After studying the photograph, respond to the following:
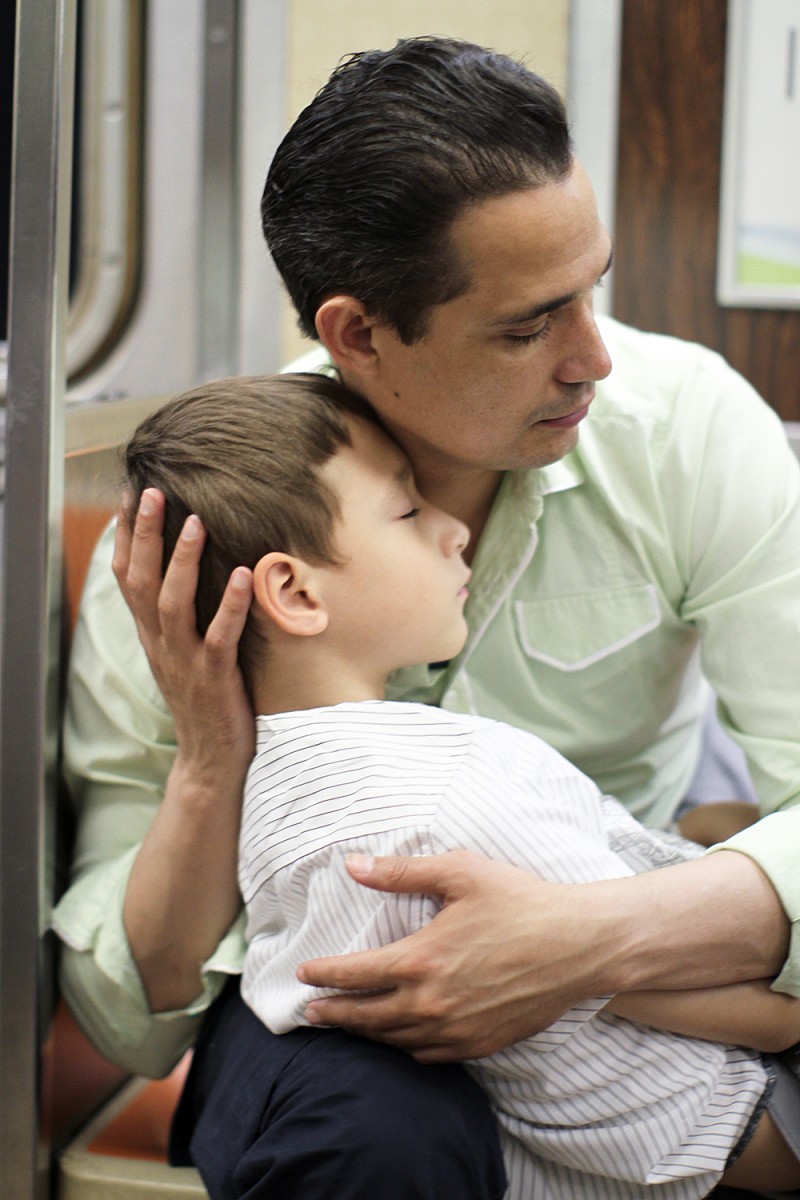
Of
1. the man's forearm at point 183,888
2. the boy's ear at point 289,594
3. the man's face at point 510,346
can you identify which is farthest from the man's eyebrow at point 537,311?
the man's forearm at point 183,888

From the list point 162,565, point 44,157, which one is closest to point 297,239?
point 44,157

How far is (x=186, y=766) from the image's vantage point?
147cm

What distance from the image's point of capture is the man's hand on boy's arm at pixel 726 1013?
4.07 feet

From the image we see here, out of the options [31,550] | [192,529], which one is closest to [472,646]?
[192,529]

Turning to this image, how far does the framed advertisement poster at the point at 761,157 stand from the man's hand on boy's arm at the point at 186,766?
1.37 metres

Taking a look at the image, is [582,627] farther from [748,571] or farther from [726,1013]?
[726,1013]

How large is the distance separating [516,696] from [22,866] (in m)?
0.64

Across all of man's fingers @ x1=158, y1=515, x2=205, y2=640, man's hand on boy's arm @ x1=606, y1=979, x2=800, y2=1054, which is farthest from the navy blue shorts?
man's fingers @ x1=158, y1=515, x2=205, y2=640

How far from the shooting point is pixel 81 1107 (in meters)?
1.67

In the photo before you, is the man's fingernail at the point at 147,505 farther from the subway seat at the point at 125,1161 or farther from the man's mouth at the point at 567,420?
the subway seat at the point at 125,1161

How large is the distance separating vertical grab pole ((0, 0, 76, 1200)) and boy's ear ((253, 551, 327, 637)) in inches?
11.3

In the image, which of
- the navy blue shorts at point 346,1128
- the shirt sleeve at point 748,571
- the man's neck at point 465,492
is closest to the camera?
the navy blue shorts at point 346,1128

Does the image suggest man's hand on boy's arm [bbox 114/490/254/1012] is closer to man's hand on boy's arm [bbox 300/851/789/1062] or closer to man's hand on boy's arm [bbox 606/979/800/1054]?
man's hand on boy's arm [bbox 300/851/789/1062]

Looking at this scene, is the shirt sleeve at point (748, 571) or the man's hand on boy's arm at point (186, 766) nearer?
the man's hand on boy's arm at point (186, 766)
